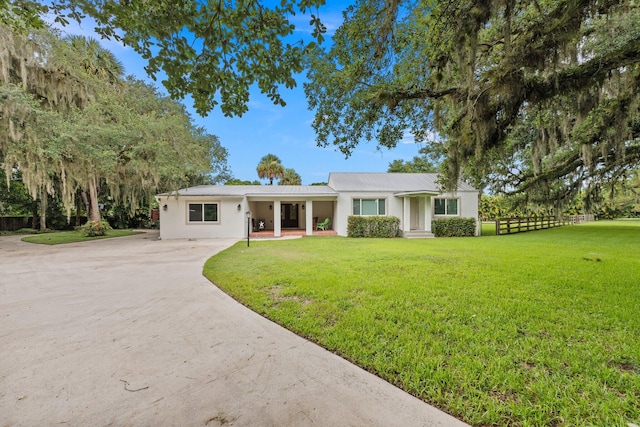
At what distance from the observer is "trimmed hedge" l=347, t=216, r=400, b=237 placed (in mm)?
13250

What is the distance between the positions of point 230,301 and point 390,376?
2.67m

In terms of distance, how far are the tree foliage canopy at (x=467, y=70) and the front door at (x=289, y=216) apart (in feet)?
42.6

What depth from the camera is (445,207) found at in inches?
564

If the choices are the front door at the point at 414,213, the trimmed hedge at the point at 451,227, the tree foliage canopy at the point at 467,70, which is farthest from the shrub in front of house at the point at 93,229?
the trimmed hedge at the point at 451,227

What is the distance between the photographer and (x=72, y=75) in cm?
1109

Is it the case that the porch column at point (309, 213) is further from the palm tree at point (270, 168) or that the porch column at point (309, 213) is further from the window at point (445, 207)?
the palm tree at point (270, 168)

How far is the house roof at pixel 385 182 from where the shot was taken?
14.1 meters

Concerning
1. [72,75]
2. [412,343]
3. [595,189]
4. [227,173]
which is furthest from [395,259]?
[227,173]

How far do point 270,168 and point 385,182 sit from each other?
16.1 metres

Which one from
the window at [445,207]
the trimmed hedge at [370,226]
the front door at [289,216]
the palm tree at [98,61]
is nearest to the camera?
the palm tree at [98,61]

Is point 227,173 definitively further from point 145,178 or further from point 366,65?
point 366,65

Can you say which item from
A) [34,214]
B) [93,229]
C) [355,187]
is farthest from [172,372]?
[34,214]

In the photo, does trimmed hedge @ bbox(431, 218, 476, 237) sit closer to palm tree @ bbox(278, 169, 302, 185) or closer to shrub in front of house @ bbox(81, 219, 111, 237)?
shrub in front of house @ bbox(81, 219, 111, 237)

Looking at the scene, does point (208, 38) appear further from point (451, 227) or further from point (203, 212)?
point (451, 227)
